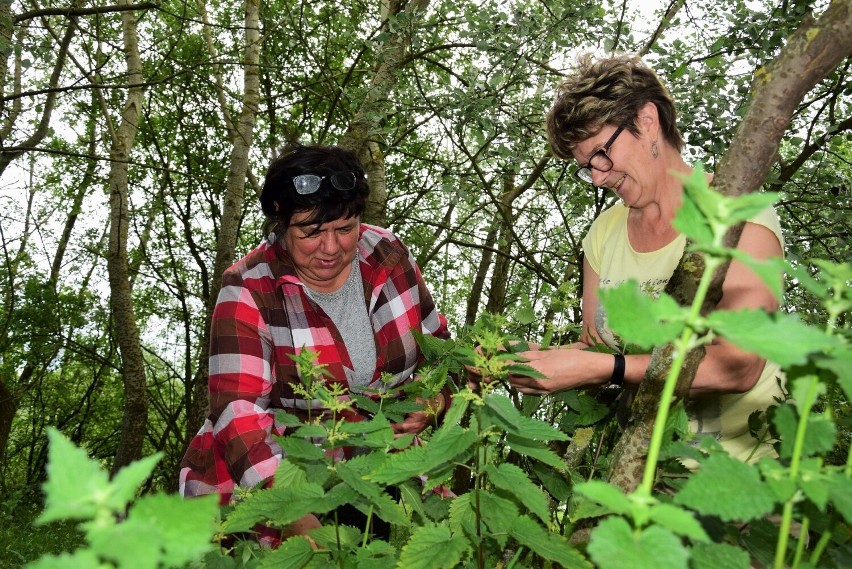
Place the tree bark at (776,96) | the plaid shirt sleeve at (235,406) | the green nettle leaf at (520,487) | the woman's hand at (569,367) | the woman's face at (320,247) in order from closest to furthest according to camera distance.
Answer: the tree bark at (776,96), the green nettle leaf at (520,487), the woman's hand at (569,367), the plaid shirt sleeve at (235,406), the woman's face at (320,247)

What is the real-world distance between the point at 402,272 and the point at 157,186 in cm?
1322

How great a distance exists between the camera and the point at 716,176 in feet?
→ 3.82

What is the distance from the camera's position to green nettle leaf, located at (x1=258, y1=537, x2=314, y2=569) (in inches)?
54.9

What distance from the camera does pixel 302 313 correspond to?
2.91 meters

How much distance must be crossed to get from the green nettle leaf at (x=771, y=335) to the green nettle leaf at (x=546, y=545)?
2.23 feet

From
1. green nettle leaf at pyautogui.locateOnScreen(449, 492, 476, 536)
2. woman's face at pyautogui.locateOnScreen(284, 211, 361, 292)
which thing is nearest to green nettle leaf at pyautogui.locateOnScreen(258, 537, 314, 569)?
green nettle leaf at pyautogui.locateOnScreen(449, 492, 476, 536)

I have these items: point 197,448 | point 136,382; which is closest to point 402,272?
point 197,448

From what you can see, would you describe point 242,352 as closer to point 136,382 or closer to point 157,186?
point 136,382

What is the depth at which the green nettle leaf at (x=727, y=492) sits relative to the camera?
2.14ft

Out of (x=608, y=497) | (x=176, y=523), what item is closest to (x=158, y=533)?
(x=176, y=523)

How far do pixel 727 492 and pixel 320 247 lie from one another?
248 centimetres

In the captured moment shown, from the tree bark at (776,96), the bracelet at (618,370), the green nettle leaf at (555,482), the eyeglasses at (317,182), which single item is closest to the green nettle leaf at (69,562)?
the tree bark at (776,96)

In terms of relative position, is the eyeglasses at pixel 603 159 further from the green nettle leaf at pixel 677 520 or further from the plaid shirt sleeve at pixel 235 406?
the green nettle leaf at pixel 677 520

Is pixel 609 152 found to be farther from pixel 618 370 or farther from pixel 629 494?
pixel 629 494
